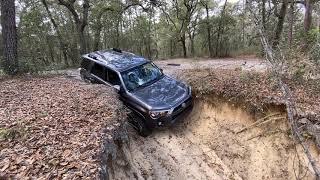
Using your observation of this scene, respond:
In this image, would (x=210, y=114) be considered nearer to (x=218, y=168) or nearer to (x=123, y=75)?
(x=218, y=168)

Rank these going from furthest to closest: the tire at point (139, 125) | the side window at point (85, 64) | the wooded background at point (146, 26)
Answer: the wooded background at point (146, 26) → the side window at point (85, 64) → the tire at point (139, 125)

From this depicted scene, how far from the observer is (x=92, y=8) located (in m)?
20.7

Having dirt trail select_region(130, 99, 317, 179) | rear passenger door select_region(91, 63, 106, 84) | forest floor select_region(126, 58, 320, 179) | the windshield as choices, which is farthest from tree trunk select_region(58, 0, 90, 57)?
dirt trail select_region(130, 99, 317, 179)

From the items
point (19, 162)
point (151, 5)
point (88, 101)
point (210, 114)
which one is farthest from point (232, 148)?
point (151, 5)

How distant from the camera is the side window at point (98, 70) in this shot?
9269 mm

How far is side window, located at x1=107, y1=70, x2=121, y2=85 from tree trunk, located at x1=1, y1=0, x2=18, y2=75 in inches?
177

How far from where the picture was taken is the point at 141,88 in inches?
336

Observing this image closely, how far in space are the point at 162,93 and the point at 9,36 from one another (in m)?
6.64

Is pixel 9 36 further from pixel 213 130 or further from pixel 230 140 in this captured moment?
pixel 230 140

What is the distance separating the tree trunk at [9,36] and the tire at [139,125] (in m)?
5.87

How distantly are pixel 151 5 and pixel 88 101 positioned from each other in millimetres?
16115

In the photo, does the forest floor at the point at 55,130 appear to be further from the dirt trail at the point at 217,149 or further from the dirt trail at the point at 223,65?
the dirt trail at the point at 223,65

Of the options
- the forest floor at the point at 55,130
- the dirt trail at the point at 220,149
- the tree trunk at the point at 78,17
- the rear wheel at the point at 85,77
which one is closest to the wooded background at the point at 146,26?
the tree trunk at the point at 78,17

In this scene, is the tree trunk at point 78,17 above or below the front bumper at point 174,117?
above
